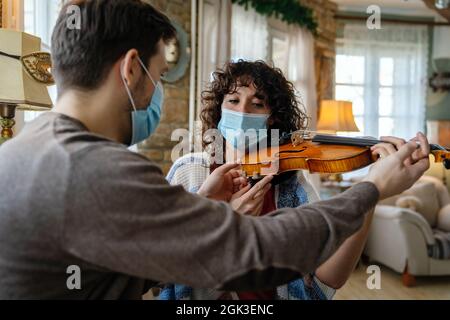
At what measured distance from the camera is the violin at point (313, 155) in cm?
115

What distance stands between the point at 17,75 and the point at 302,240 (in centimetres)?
108

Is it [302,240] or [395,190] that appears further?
[395,190]

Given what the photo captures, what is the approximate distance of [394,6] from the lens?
5691mm

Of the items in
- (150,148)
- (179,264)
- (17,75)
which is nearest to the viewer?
(179,264)

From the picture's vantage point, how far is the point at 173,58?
3.61 metres

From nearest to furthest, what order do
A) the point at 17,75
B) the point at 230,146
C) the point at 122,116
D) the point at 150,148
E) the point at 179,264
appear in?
the point at 179,264 < the point at 122,116 < the point at 17,75 < the point at 230,146 < the point at 150,148

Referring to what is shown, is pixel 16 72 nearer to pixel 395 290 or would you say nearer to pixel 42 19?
pixel 42 19

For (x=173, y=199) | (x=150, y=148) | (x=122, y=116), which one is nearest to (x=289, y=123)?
(x=122, y=116)

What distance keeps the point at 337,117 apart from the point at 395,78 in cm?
240

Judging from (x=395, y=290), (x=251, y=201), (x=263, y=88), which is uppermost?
(x=263, y=88)

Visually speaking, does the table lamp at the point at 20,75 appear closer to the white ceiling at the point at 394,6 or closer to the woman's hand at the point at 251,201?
the woman's hand at the point at 251,201

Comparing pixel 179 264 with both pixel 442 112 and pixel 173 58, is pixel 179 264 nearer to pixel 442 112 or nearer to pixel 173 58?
pixel 173 58

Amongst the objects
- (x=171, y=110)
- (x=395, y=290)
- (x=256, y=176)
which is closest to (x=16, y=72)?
(x=256, y=176)

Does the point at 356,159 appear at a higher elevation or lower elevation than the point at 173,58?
lower
